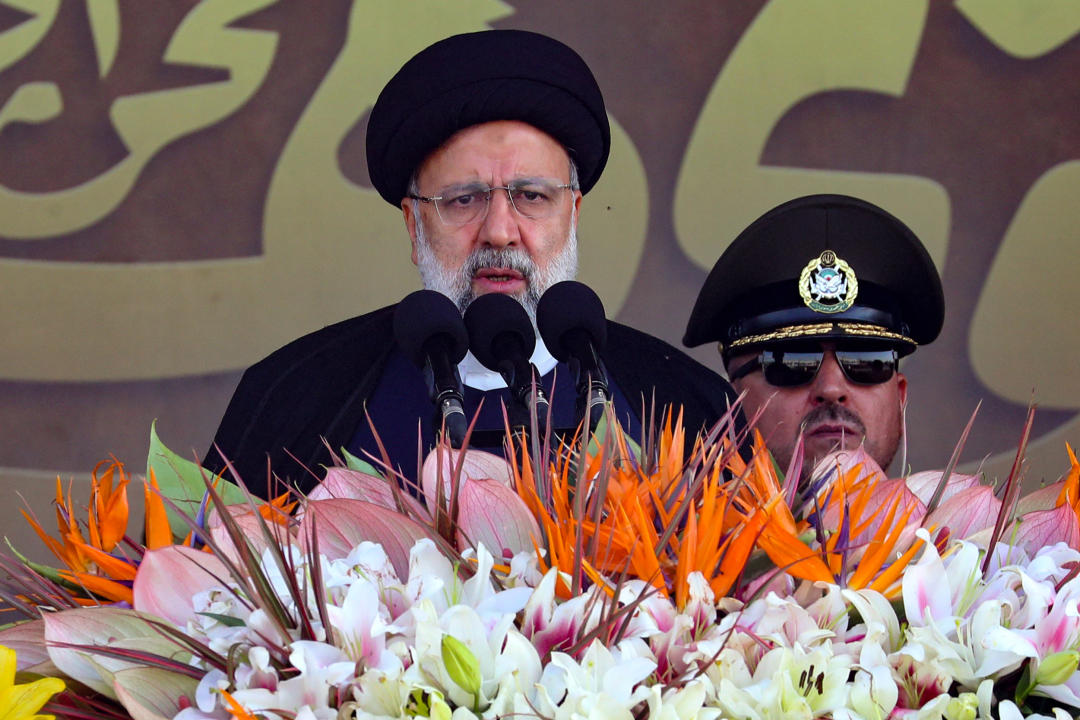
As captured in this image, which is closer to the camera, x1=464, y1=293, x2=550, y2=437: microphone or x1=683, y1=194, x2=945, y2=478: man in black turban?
x1=464, y1=293, x2=550, y2=437: microphone

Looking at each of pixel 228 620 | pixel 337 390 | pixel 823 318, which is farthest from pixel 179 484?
pixel 823 318

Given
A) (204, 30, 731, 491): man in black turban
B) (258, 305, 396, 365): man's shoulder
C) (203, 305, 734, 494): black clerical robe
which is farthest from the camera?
(258, 305, 396, 365): man's shoulder

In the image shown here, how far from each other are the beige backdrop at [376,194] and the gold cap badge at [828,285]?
1478 mm

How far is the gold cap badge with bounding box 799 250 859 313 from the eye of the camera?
231cm

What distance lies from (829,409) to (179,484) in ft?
4.90

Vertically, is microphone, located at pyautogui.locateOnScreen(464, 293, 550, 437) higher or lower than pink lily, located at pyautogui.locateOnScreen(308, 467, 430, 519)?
higher

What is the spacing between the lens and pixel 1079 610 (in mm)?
641

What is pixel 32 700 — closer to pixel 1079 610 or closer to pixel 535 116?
pixel 1079 610

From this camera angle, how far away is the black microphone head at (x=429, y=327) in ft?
3.77

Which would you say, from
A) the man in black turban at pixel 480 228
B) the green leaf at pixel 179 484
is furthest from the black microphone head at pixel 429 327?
the man in black turban at pixel 480 228

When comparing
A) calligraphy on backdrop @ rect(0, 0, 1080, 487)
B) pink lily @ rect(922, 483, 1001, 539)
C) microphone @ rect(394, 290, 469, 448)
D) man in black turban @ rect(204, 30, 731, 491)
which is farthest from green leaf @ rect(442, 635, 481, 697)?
calligraphy on backdrop @ rect(0, 0, 1080, 487)

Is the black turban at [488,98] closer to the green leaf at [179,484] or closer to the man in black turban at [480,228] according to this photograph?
the man in black turban at [480,228]

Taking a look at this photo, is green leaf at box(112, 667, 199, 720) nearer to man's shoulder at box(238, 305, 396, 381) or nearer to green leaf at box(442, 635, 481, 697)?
green leaf at box(442, 635, 481, 697)

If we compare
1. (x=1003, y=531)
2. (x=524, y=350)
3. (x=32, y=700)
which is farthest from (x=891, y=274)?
(x=32, y=700)
